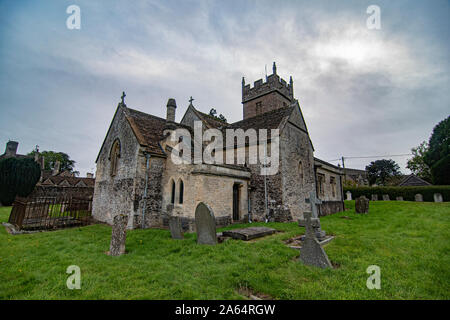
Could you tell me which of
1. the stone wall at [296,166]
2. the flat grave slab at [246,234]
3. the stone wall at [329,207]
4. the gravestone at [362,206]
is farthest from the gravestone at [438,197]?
the flat grave slab at [246,234]

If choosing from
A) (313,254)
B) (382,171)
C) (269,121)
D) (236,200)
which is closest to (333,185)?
(269,121)

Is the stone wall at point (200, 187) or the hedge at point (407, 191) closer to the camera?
the stone wall at point (200, 187)

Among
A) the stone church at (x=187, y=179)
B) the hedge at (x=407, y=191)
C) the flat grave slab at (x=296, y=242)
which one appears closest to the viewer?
the flat grave slab at (x=296, y=242)

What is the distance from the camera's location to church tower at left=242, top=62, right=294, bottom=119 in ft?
74.5

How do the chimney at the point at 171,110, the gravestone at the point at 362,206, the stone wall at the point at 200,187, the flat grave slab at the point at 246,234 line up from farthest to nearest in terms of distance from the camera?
1. the chimney at the point at 171,110
2. the gravestone at the point at 362,206
3. the stone wall at the point at 200,187
4. the flat grave slab at the point at 246,234

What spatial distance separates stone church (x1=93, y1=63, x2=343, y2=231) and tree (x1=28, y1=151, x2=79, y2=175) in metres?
55.5

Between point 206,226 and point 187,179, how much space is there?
375 cm

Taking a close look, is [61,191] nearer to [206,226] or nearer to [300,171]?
[206,226]

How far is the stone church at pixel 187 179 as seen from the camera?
35.3ft

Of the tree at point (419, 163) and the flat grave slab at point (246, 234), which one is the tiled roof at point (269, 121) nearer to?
the flat grave slab at point (246, 234)

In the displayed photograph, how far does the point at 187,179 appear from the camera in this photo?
1062 cm

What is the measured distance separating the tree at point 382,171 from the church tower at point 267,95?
39.5 metres
